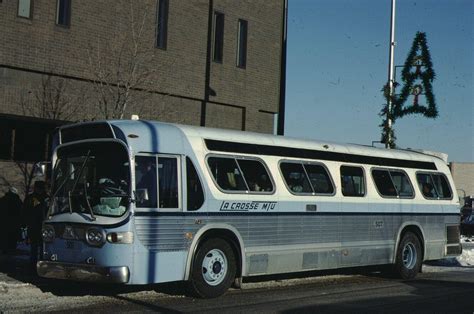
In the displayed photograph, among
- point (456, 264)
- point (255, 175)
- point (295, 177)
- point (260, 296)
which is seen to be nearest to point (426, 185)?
point (456, 264)

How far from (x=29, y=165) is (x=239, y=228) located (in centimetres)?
966

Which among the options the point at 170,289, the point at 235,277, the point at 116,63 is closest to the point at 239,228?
the point at 235,277

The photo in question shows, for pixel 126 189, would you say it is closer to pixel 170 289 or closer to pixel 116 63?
pixel 170 289

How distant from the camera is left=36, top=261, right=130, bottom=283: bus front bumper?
9.41 m

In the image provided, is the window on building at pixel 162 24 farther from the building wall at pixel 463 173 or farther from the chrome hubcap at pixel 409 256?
the building wall at pixel 463 173

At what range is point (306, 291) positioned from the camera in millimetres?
11805

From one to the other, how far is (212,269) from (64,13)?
10.9 m

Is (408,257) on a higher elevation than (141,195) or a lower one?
lower

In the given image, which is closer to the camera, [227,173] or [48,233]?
[48,233]

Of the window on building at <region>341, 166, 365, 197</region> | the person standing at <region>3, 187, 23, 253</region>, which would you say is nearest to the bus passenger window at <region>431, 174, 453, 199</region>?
the window on building at <region>341, 166, 365, 197</region>

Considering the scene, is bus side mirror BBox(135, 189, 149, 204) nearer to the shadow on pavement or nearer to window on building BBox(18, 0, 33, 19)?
the shadow on pavement

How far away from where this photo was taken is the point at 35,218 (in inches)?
496

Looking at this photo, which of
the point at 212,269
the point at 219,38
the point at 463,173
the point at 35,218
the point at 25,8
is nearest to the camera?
the point at 212,269

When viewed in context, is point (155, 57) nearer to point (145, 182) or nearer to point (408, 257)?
point (408, 257)
